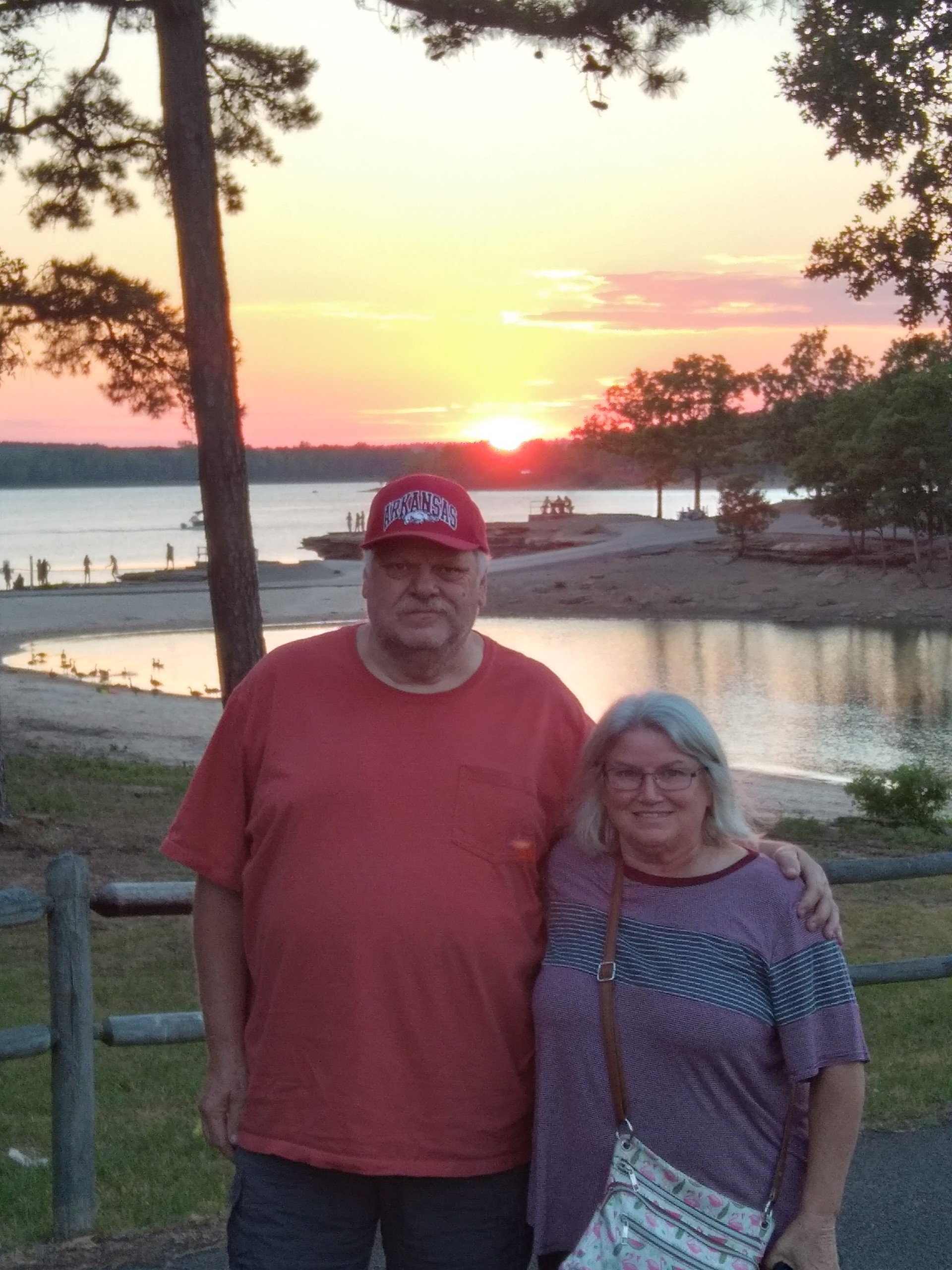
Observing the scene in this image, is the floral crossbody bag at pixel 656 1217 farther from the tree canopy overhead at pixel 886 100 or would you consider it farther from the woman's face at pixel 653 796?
the tree canopy overhead at pixel 886 100

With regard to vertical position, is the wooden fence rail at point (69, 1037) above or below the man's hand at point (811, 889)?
below

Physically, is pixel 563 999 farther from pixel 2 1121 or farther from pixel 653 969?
pixel 2 1121

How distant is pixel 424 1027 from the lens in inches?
105

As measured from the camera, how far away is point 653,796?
8.87 ft

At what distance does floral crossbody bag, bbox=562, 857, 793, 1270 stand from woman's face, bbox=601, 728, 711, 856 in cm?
30

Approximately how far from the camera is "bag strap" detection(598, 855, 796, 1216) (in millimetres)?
2580

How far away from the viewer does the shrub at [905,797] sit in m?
14.7

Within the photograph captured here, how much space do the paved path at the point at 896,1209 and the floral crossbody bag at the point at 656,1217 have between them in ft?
5.28

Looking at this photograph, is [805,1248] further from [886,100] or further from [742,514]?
[742,514]

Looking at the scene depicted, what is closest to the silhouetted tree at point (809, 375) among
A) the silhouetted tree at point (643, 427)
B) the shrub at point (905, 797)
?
the silhouetted tree at point (643, 427)

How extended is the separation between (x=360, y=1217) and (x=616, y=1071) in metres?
0.57

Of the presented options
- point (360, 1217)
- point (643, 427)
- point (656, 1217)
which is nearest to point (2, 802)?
point (360, 1217)

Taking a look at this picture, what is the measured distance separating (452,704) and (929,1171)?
124 inches

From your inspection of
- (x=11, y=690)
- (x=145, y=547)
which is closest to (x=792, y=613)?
(x=11, y=690)
